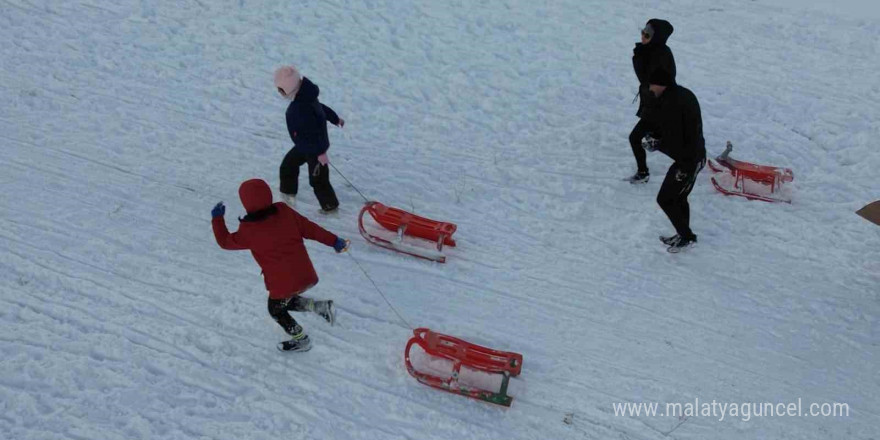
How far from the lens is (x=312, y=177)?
6477mm

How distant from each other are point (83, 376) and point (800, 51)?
30.6 ft

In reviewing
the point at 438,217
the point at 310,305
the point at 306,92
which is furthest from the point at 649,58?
the point at 310,305

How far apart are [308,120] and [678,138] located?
3199mm

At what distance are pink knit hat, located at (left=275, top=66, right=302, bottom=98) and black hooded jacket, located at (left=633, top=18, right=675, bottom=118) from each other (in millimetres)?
3190

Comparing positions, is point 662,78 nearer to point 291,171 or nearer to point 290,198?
point 291,171

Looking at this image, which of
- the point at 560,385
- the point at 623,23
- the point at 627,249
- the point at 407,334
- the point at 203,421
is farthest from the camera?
the point at 623,23

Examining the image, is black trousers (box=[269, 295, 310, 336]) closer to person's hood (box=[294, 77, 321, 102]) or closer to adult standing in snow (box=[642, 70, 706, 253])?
person's hood (box=[294, 77, 321, 102])

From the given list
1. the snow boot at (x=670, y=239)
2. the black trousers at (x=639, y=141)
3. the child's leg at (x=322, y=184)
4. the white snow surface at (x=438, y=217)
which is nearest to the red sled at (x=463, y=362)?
the white snow surface at (x=438, y=217)

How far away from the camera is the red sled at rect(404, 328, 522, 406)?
491 cm

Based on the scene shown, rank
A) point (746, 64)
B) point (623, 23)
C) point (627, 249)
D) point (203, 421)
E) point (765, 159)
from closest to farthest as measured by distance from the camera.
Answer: point (203, 421), point (627, 249), point (765, 159), point (746, 64), point (623, 23)

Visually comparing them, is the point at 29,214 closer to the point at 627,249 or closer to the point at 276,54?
the point at 276,54

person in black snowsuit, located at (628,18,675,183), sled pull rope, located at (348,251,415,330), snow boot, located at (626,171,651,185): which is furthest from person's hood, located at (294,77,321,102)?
snow boot, located at (626,171,651,185)

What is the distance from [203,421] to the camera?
4.83 m

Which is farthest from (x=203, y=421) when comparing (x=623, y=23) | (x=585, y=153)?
(x=623, y=23)
